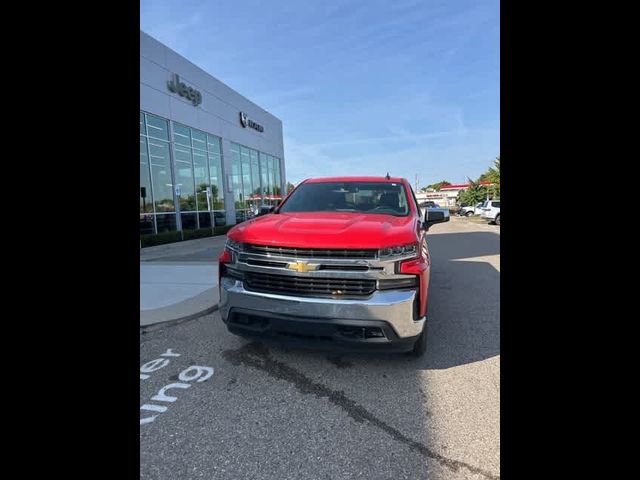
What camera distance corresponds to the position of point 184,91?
16109 mm

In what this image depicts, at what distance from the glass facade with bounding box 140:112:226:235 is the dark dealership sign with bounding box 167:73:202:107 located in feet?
4.71

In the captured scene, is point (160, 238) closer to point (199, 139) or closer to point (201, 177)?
point (201, 177)

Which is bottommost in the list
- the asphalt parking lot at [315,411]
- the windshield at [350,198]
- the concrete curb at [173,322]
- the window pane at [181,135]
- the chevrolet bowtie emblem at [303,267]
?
the asphalt parking lot at [315,411]

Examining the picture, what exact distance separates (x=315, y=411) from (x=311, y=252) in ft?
3.91

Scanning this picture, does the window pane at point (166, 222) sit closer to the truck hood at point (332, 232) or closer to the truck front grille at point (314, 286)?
the truck hood at point (332, 232)

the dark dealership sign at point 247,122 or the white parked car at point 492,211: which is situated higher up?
the dark dealership sign at point 247,122

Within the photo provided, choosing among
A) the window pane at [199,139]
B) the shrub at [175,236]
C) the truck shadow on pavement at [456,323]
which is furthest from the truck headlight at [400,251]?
the window pane at [199,139]

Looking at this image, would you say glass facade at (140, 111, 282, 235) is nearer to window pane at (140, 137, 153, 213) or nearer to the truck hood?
window pane at (140, 137, 153, 213)

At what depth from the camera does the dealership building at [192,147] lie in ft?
46.3

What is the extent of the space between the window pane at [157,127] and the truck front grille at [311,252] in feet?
45.3
